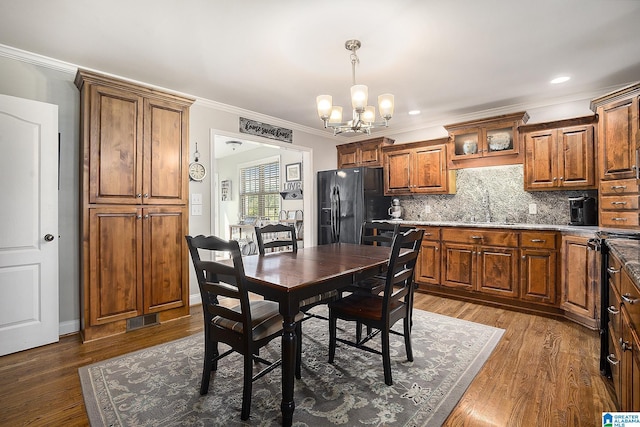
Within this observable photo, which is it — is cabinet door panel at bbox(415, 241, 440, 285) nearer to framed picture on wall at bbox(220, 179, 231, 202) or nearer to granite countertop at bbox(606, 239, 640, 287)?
granite countertop at bbox(606, 239, 640, 287)

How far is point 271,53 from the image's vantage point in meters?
2.65

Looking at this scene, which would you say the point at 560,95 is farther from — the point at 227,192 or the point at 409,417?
the point at 227,192

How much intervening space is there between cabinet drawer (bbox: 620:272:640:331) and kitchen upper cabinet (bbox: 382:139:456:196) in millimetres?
3167

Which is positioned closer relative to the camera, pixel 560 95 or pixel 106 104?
pixel 106 104

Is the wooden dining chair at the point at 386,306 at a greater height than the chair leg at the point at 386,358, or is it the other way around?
the wooden dining chair at the point at 386,306

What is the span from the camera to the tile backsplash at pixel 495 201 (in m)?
3.79

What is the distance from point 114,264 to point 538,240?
14.3 ft

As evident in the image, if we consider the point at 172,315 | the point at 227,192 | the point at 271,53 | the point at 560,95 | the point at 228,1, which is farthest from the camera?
the point at 227,192

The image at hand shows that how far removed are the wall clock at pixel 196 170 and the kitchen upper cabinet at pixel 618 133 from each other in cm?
436

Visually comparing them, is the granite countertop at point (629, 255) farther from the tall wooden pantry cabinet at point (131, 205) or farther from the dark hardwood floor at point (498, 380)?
the tall wooden pantry cabinet at point (131, 205)

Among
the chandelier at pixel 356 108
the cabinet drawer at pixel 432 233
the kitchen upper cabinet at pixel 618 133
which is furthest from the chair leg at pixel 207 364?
the kitchen upper cabinet at pixel 618 133

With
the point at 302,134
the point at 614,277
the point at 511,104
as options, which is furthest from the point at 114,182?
the point at 511,104

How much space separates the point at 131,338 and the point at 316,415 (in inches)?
79.2

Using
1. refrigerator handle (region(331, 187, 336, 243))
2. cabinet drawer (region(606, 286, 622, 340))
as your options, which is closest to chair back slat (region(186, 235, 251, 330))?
cabinet drawer (region(606, 286, 622, 340))
